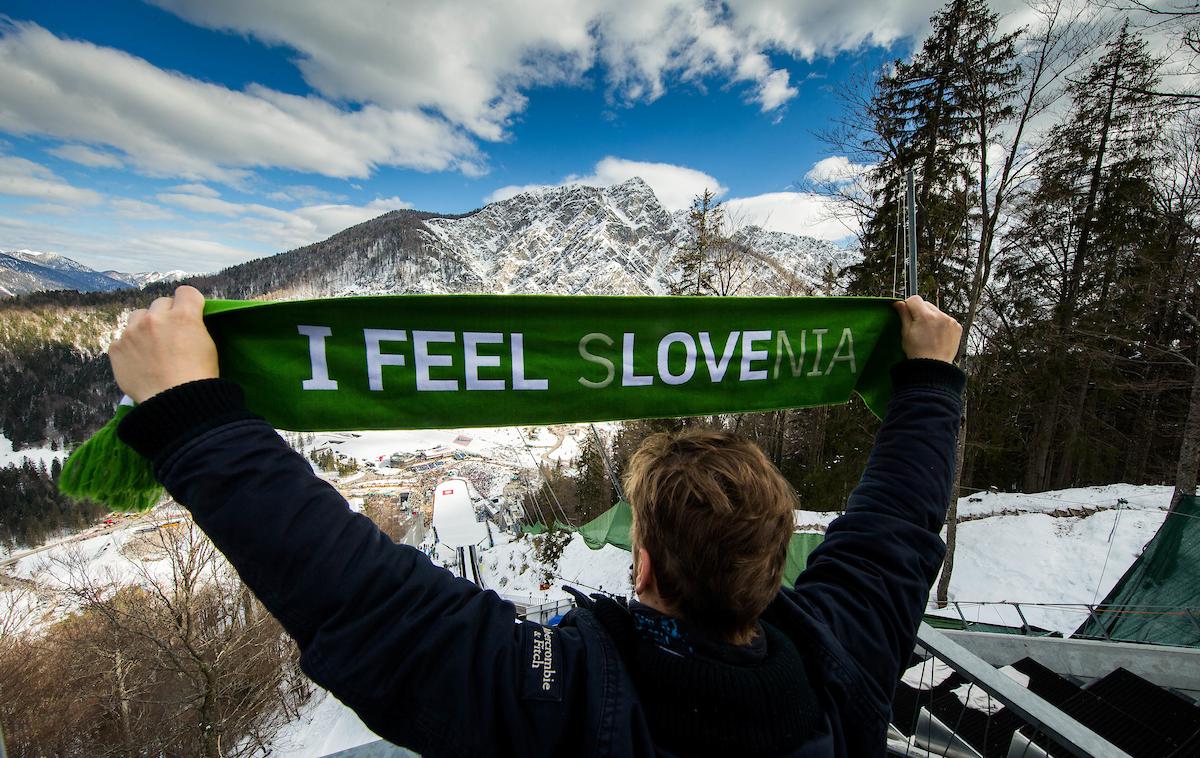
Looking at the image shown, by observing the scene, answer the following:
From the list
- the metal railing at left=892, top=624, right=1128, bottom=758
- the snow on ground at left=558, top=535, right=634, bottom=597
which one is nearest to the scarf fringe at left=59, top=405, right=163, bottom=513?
the metal railing at left=892, top=624, right=1128, bottom=758

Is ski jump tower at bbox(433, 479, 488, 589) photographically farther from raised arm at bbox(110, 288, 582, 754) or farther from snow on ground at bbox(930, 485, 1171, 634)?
raised arm at bbox(110, 288, 582, 754)

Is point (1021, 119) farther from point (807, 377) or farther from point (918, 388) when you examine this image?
point (918, 388)

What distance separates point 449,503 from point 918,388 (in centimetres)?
2816

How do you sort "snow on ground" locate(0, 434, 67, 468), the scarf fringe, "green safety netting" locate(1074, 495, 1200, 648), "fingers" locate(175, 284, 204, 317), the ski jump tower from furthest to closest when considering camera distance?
"snow on ground" locate(0, 434, 67, 468) < the ski jump tower < "green safety netting" locate(1074, 495, 1200, 648) < the scarf fringe < "fingers" locate(175, 284, 204, 317)

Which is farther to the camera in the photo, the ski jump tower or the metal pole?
the ski jump tower

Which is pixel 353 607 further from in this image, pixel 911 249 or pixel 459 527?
pixel 459 527

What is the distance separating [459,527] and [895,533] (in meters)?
26.0

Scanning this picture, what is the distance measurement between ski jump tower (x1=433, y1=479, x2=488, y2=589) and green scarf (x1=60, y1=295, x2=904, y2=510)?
68.6ft

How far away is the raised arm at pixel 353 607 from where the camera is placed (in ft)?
2.74

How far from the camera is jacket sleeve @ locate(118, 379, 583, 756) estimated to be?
83 centimetres

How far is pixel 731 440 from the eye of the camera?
1175mm

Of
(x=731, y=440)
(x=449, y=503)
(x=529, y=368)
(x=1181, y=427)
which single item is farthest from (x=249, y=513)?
(x=449, y=503)

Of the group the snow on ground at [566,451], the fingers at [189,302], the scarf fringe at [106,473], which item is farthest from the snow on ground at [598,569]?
the snow on ground at [566,451]

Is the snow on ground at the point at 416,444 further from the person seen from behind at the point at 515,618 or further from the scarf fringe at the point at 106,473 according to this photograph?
the person seen from behind at the point at 515,618
